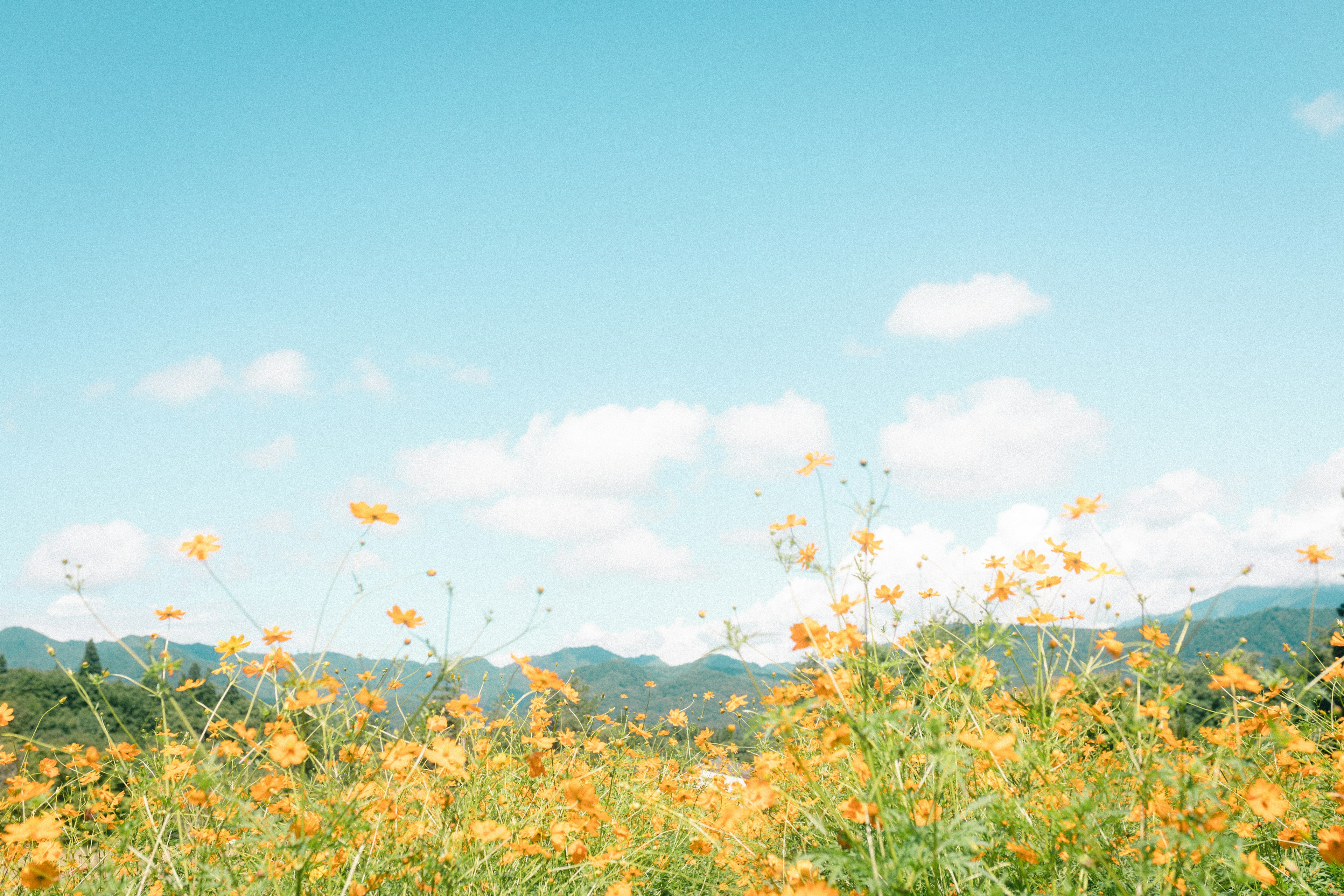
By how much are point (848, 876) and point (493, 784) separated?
1.89 meters

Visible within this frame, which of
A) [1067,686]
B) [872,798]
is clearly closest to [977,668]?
[1067,686]

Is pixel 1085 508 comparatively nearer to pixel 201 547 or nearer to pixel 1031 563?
pixel 1031 563

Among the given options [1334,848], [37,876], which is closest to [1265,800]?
[1334,848]

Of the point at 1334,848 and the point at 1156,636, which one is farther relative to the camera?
the point at 1156,636

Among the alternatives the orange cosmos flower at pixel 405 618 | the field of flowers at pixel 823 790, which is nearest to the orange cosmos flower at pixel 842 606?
the field of flowers at pixel 823 790

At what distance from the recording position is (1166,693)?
165 cm

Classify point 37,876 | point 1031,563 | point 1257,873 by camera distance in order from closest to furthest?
point 1257,873 → point 37,876 → point 1031,563

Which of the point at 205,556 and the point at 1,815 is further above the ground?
the point at 205,556

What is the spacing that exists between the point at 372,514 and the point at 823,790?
1.79 m

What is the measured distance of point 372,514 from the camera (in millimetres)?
2383

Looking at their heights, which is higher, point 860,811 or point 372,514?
point 372,514

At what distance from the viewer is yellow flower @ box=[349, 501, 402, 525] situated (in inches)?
93.1

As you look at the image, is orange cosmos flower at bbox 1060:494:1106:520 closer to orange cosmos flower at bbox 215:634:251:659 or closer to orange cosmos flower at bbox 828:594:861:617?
orange cosmos flower at bbox 828:594:861:617

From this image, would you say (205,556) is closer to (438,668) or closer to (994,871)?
(438,668)
